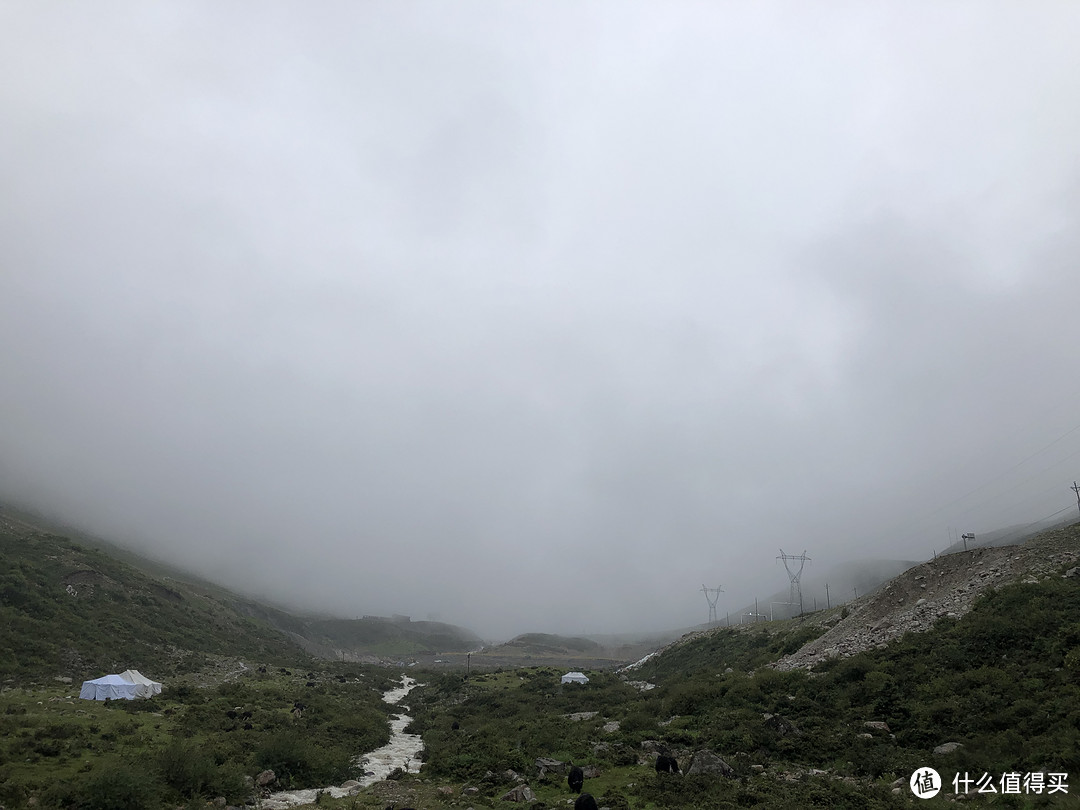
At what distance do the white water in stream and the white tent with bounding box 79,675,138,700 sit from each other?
70.4ft

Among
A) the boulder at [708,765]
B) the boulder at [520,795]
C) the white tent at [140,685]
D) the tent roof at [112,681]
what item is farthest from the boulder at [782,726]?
the tent roof at [112,681]

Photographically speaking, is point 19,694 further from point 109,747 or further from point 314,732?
point 314,732

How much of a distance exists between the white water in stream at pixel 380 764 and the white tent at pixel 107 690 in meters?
21.5

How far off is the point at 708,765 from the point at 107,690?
46519 mm

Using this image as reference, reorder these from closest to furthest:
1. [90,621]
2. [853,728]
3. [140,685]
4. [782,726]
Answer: [853,728]
[782,726]
[140,685]
[90,621]

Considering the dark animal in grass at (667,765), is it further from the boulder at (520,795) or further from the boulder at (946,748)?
the boulder at (946,748)

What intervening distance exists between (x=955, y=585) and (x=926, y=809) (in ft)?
92.5

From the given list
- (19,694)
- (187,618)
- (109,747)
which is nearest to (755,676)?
(109,747)

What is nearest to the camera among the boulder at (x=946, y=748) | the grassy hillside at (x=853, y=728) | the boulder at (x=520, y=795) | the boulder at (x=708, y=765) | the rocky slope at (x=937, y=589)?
the grassy hillside at (x=853, y=728)

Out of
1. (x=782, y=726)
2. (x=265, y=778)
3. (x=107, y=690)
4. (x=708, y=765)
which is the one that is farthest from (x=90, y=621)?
(x=782, y=726)

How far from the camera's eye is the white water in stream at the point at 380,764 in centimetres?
2622

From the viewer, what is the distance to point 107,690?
43562 millimetres

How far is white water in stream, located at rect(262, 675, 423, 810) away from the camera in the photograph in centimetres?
2622

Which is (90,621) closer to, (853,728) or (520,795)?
(520,795)
